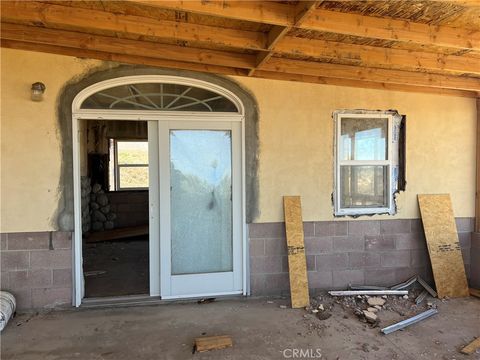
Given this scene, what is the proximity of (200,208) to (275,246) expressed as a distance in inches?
37.9

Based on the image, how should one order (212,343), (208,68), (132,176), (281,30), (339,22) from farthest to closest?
(132,176) < (208,68) < (212,343) < (281,30) < (339,22)

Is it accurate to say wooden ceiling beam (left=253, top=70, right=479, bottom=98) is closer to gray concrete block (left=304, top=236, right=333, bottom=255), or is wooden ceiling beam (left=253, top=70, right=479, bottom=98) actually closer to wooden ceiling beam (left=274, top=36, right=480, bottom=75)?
wooden ceiling beam (left=274, top=36, right=480, bottom=75)

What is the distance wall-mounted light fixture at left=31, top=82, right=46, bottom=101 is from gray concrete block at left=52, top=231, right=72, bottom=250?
1.35 meters

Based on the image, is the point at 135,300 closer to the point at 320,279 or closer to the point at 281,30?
the point at 320,279

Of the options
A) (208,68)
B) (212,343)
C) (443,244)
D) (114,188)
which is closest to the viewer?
(212,343)

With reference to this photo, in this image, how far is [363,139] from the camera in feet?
13.4

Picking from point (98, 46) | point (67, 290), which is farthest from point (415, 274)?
point (98, 46)

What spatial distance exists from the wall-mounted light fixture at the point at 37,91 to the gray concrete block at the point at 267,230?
2523 millimetres

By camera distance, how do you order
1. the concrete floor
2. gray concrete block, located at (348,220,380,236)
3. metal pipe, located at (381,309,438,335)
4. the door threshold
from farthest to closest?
gray concrete block, located at (348,220,380,236) < the door threshold < metal pipe, located at (381,309,438,335) < the concrete floor

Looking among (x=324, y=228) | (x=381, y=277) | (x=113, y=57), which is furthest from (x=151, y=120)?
(x=381, y=277)

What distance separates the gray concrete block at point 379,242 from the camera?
4.06 meters

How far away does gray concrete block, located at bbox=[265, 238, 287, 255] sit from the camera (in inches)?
150

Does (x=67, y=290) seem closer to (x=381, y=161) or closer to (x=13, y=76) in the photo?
(x=13, y=76)

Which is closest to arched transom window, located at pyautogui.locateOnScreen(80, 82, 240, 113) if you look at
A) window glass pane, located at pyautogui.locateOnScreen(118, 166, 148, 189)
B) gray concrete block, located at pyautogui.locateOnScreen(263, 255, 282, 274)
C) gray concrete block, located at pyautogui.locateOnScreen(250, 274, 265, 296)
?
gray concrete block, located at pyautogui.locateOnScreen(263, 255, 282, 274)
